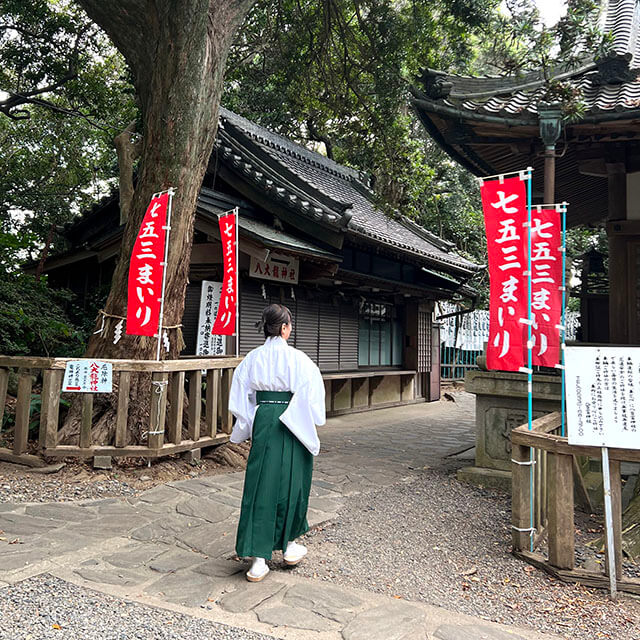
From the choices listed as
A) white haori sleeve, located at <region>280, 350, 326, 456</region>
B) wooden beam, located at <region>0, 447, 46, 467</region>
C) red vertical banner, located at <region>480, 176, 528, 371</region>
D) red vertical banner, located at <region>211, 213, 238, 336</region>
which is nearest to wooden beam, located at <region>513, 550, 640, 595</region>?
red vertical banner, located at <region>480, 176, 528, 371</region>

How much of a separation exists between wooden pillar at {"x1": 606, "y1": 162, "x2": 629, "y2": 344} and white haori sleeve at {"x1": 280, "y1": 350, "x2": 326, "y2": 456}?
16.9ft

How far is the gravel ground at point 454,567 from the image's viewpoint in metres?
3.30

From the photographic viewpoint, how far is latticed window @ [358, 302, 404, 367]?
13133mm

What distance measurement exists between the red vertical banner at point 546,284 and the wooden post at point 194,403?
3.67 metres

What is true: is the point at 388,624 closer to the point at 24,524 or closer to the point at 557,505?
the point at 557,505

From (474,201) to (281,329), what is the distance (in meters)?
20.1

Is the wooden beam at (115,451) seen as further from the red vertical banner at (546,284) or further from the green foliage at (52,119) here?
the green foliage at (52,119)

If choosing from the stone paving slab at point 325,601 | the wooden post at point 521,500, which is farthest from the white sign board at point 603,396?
the stone paving slab at point 325,601

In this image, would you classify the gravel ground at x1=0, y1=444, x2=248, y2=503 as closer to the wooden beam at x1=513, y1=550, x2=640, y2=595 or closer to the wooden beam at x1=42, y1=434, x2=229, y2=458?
the wooden beam at x1=42, y1=434, x2=229, y2=458

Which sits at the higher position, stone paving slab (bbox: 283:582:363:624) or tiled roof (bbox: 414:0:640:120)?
tiled roof (bbox: 414:0:640:120)

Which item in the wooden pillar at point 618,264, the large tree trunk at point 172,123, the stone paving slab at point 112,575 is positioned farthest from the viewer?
the wooden pillar at point 618,264

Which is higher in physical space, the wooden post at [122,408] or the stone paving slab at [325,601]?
the wooden post at [122,408]

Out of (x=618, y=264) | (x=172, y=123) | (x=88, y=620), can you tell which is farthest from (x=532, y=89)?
(x=88, y=620)

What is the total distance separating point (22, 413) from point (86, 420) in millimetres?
773
